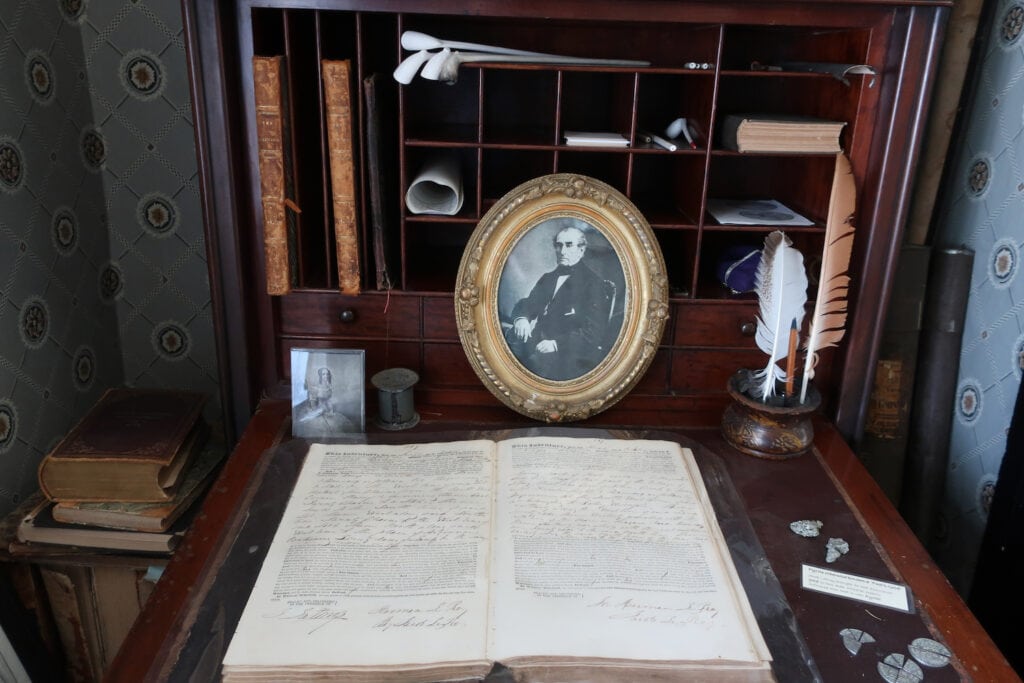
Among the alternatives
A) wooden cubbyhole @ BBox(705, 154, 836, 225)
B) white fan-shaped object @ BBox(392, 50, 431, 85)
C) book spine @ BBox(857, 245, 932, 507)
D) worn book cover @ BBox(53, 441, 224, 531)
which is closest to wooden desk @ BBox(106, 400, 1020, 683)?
worn book cover @ BBox(53, 441, 224, 531)

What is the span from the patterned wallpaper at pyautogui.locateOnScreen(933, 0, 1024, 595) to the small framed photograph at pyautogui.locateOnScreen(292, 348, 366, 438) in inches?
45.1

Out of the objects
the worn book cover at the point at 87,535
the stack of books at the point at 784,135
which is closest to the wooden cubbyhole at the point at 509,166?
the stack of books at the point at 784,135

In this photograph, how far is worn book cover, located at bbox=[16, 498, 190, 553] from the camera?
1344 millimetres

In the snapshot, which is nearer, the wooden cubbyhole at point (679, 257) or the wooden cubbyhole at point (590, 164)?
the wooden cubbyhole at point (679, 257)

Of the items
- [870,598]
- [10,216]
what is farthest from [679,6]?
[10,216]

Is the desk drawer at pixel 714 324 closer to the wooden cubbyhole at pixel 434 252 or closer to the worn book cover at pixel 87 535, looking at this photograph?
the wooden cubbyhole at pixel 434 252

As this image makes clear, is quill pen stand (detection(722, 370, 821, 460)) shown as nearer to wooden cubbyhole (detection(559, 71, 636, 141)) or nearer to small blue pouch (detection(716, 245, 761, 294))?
small blue pouch (detection(716, 245, 761, 294))

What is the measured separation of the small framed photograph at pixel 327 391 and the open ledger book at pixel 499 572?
54 mm

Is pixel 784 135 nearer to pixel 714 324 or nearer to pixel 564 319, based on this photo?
pixel 714 324

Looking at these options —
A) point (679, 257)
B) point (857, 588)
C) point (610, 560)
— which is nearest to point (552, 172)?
point (679, 257)

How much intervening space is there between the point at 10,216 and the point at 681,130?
3.74 ft

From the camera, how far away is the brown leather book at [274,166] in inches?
46.3

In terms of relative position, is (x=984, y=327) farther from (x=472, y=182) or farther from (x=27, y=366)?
(x=27, y=366)

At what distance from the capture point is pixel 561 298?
134 cm
